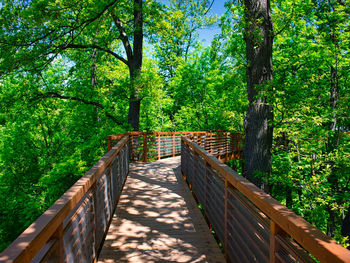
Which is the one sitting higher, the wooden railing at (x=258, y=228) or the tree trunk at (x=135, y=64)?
the tree trunk at (x=135, y=64)

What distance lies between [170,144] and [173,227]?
870 cm

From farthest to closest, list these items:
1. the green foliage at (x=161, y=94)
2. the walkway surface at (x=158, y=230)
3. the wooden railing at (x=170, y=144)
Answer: the wooden railing at (x=170, y=144)
the green foliage at (x=161, y=94)
the walkway surface at (x=158, y=230)

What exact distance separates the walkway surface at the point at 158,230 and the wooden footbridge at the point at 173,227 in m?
0.01

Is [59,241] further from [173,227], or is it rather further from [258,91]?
[258,91]

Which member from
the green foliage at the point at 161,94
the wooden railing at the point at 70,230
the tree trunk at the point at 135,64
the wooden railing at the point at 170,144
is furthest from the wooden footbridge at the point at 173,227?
the tree trunk at the point at 135,64

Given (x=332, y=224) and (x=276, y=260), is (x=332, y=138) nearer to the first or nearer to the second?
(x=332, y=224)

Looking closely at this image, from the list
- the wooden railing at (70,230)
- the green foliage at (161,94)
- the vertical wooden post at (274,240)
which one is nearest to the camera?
the wooden railing at (70,230)

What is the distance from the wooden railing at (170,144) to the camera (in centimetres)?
988

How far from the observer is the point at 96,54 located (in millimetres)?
13797

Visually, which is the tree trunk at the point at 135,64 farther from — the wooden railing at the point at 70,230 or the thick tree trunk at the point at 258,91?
the wooden railing at the point at 70,230

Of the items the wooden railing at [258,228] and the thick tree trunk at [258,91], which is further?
the thick tree trunk at [258,91]

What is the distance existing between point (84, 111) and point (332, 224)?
11.8m

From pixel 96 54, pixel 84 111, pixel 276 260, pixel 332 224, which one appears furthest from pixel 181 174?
pixel 96 54

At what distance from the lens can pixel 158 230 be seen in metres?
3.44
